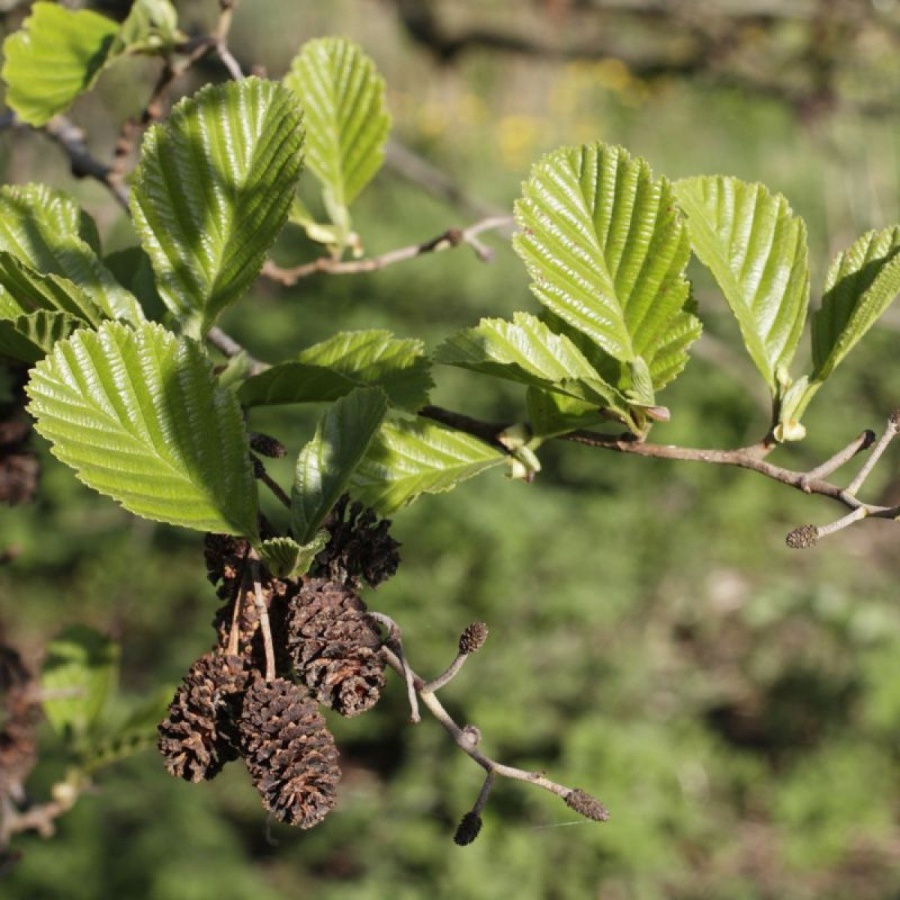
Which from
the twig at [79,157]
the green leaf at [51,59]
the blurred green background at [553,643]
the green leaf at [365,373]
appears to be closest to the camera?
the green leaf at [365,373]

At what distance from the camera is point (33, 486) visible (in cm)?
109

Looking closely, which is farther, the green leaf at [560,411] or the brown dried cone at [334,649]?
the green leaf at [560,411]

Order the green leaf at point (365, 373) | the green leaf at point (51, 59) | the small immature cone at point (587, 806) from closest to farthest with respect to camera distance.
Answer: the small immature cone at point (587, 806), the green leaf at point (365, 373), the green leaf at point (51, 59)

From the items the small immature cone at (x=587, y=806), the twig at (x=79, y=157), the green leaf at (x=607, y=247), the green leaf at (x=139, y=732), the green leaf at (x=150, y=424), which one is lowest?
the green leaf at (x=139, y=732)

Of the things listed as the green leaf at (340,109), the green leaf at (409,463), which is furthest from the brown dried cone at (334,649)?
the green leaf at (340,109)

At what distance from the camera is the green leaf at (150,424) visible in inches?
26.8

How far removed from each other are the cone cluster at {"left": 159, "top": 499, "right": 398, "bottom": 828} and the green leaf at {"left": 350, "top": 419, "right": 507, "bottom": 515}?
6cm

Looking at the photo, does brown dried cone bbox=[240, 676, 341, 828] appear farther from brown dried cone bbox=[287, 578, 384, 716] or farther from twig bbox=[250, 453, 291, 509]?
twig bbox=[250, 453, 291, 509]

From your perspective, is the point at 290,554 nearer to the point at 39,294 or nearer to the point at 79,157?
the point at 39,294

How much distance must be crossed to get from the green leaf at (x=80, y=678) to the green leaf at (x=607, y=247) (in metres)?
0.94

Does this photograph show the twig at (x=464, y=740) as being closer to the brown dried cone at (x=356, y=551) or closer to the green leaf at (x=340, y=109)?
the brown dried cone at (x=356, y=551)

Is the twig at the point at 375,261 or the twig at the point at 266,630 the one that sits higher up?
the twig at the point at 375,261

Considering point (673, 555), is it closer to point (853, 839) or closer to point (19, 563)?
point (853, 839)

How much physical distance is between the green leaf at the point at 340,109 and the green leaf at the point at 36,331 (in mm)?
406
